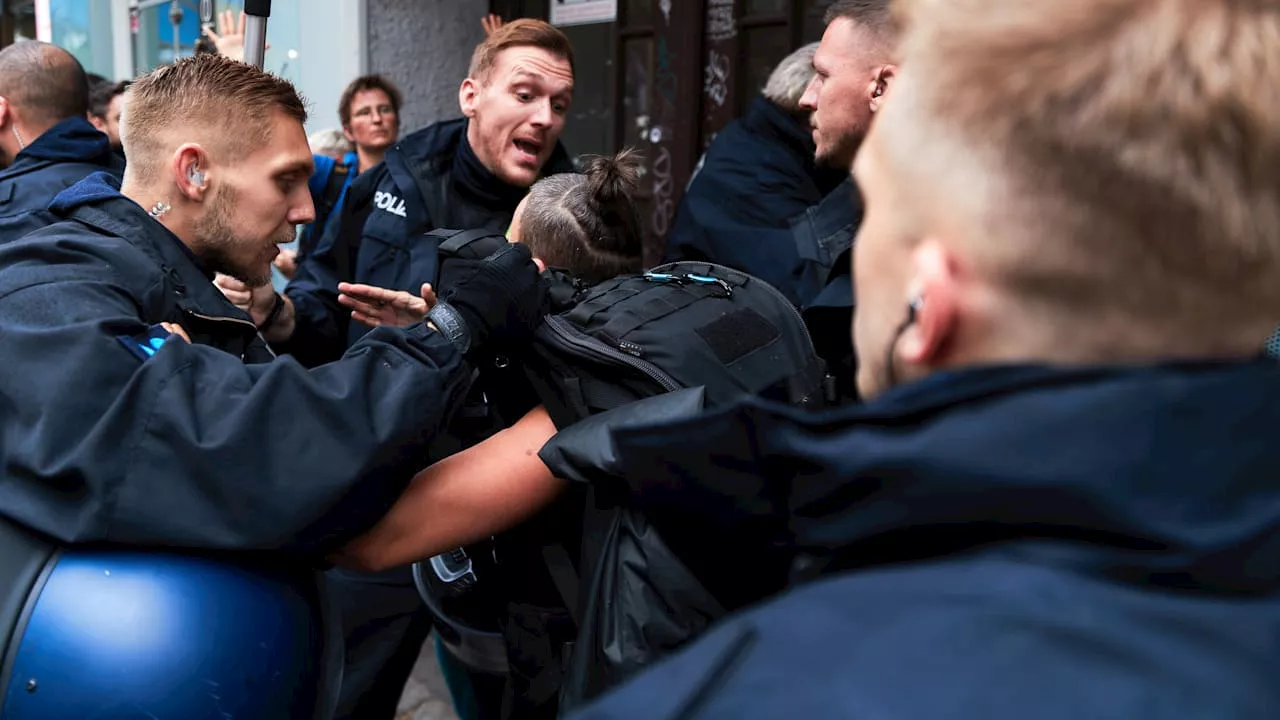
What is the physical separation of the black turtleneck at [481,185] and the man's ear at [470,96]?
0.10m

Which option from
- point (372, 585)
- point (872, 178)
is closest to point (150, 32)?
point (372, 585)

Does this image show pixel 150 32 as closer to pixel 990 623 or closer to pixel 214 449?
pixel 214 449

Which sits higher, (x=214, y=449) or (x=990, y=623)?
(x=990, y=623)

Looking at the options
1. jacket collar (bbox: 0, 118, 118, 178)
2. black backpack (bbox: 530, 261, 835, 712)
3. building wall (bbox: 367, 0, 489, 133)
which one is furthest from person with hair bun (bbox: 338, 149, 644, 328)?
building wall (bbox: 367, 0, 489, 133)

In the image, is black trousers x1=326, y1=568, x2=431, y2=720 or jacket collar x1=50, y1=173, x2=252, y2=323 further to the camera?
black trousers x1=326, y1=568, x2=431, y2=720

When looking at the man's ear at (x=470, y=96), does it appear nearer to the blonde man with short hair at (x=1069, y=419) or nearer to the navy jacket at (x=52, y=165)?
the navy jacket at (x=52, y=165)

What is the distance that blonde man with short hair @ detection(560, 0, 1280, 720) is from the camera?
741mm

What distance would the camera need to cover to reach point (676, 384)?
69.1 inches

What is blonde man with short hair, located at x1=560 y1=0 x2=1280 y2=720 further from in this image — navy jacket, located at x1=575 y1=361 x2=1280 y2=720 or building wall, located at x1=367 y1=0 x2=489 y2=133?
building wall, located at x1=367 y1=0 x2=489 y2=133

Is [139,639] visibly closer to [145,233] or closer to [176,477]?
[176,477]

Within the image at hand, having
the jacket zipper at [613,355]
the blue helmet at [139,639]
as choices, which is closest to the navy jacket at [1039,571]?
the jacket zipper at [613,355]

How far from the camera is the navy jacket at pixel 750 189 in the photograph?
3.05 metres

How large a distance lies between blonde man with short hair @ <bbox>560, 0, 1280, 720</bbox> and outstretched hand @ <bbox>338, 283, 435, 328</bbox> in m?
1.69

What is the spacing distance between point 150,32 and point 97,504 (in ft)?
25.2
